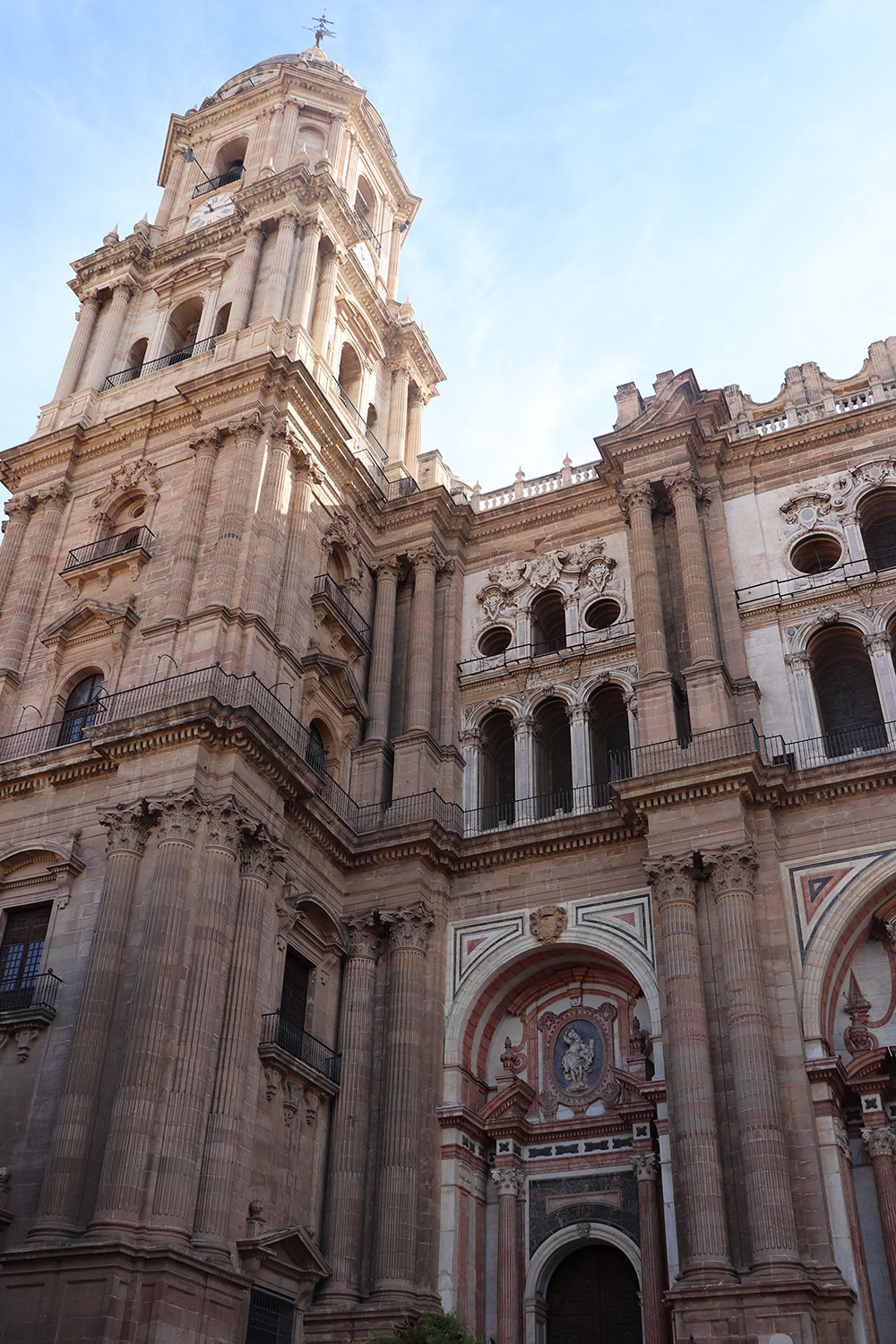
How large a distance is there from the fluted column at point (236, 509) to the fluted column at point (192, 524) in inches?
25.0

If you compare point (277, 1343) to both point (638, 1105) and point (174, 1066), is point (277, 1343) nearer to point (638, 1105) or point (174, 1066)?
point (174, 1066)

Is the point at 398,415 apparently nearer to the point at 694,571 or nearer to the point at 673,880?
the point at 694,571

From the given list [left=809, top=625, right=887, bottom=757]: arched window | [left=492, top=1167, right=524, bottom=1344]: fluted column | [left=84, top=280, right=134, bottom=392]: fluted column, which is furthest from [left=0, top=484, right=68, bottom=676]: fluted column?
[left=809, top=625, right=887, bottom=757]: arched window

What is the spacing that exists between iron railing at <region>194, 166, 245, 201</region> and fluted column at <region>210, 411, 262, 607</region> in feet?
48.4

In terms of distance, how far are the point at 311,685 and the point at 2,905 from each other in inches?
313

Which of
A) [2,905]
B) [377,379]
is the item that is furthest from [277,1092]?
[377,379]

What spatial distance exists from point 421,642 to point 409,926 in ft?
25.3

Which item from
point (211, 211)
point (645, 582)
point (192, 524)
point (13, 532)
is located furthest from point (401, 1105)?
point (211, 211)

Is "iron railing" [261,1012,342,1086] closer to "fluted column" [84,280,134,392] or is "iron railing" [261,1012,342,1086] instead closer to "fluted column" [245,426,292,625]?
"fluted column" [245,426,292,625]

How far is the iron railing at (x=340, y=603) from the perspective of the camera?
30.1 m

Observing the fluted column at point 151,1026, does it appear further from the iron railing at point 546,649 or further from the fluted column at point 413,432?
the fluted column at point 413,432

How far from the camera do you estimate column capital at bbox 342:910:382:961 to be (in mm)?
27188

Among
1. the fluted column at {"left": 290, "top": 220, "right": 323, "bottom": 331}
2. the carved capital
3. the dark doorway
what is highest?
the fluted column at {"left": 290, "top": 220, "right": 323, "bottom": 331}

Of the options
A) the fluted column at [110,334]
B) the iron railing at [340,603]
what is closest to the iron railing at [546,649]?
the iron railing at [340,603]
